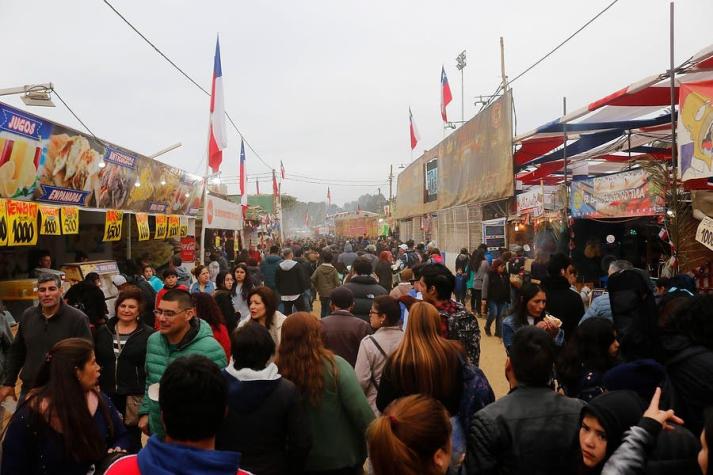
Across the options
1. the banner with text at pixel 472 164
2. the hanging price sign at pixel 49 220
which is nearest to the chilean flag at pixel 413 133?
the banner with text at pixel 472 164

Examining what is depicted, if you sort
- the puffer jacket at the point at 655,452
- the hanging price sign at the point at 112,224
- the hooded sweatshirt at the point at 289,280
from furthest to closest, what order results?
the hanging price sign at the point at 112,224 < the hooded sweatshirt at the point at 289,280 < the puffer jacket at the point at 655,452

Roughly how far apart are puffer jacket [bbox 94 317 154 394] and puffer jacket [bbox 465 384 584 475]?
278 centimetres

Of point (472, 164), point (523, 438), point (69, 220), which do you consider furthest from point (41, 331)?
point (472, 164)

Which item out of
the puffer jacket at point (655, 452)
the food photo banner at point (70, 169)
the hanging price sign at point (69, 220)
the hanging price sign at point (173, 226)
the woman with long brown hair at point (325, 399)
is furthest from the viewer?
the hanging price sign at point (173, 226)

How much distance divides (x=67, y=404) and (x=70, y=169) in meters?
9.44

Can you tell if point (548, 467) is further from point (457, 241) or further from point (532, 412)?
point (457, 241)

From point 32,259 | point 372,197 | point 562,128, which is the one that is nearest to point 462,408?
point 562,128

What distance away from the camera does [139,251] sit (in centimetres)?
1625

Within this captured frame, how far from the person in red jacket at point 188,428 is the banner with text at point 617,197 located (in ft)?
24.0

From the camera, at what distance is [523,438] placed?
88.4 inches

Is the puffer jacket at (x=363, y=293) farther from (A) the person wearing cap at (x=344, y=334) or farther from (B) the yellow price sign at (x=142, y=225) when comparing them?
(B) the yellow price sign at (x=142, y=225)

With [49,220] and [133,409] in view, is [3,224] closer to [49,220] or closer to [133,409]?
[49,220]

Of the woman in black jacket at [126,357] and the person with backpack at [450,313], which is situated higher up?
the person with backpack at [450,313]

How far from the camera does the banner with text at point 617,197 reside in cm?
752
